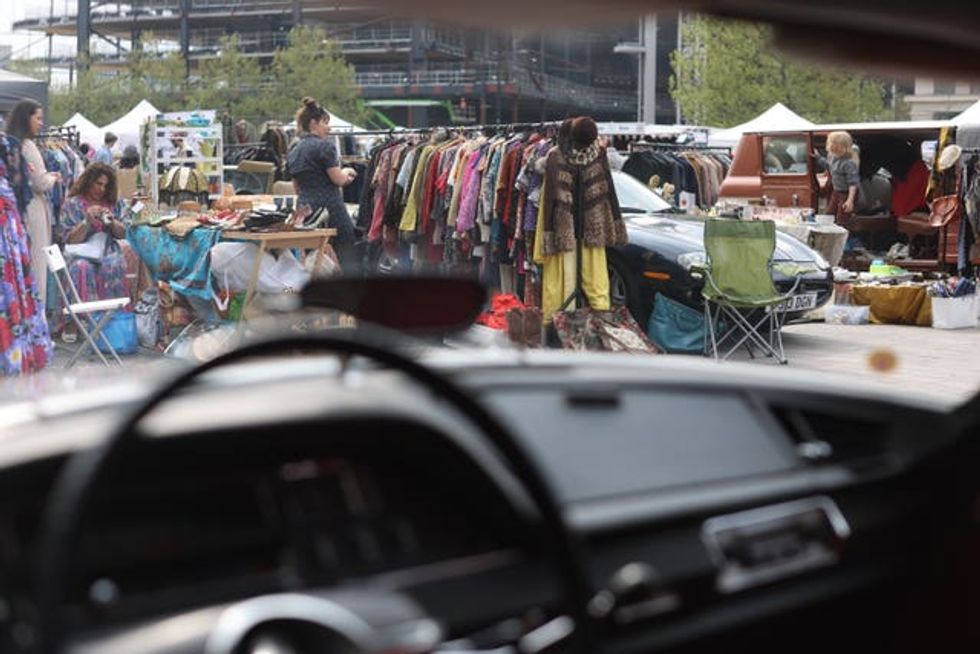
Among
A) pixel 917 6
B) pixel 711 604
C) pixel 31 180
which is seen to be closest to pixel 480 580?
pixel 711 604

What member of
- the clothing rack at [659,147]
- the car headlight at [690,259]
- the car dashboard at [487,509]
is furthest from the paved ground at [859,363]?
the clothing rack at [659,147]

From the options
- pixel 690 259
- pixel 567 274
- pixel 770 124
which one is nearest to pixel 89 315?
pixel 567 274

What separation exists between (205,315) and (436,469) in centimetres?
708

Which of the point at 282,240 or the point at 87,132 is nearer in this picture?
the point at 282,240

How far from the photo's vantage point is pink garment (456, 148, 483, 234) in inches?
376

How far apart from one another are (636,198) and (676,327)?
190cm

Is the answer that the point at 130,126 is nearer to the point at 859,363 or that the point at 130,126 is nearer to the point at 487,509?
the point at 859,363

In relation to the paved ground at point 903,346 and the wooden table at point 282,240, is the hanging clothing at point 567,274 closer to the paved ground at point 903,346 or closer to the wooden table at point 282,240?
the paved ground at point 903,346

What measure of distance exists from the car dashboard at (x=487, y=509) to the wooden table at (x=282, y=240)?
20.2 feet

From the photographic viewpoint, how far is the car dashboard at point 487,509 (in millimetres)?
1102

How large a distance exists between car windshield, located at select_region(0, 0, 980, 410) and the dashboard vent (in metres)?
0.14

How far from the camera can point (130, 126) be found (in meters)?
25.4

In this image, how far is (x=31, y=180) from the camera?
8.52 m

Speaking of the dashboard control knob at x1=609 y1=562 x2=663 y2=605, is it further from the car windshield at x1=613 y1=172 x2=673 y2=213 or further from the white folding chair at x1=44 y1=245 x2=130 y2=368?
the car windshield at x1=613 y1=172 x2=673 y2=213
